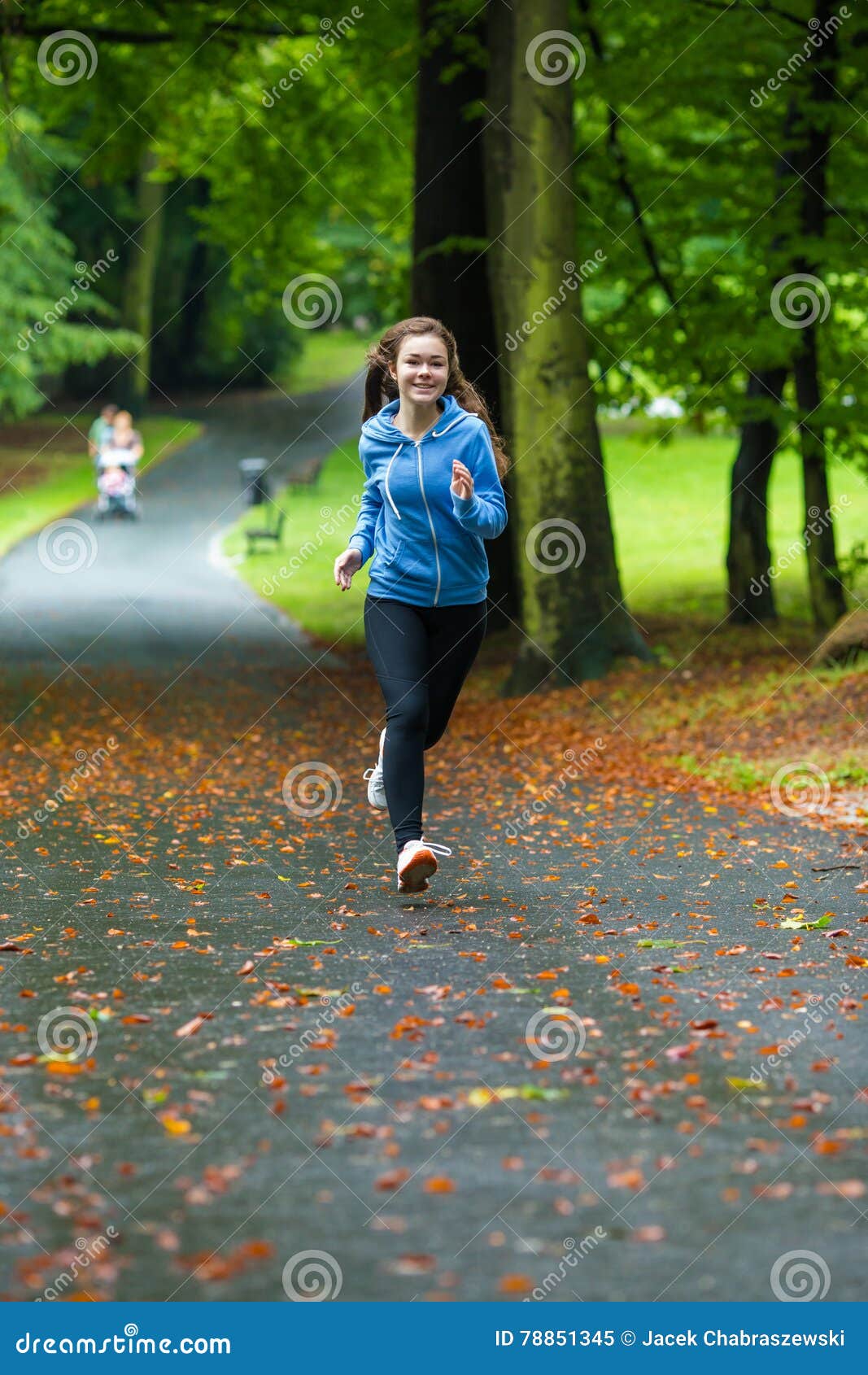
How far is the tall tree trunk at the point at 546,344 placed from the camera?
14.9m

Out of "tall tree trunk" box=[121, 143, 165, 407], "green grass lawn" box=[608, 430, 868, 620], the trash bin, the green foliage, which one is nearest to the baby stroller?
the trash bin

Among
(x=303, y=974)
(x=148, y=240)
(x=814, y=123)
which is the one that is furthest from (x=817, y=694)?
(x=148, y=240)

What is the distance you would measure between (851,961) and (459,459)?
2537mm

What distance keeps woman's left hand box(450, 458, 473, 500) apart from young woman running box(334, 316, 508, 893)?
0.55 feet

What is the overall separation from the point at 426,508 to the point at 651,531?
31.4 meters

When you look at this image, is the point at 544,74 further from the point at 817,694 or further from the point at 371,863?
the point at 371,863
